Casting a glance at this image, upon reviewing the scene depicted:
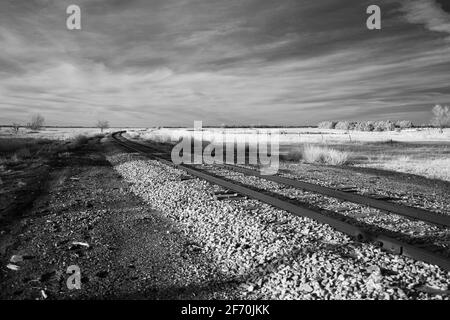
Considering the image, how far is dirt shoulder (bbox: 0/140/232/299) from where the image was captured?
4398mm

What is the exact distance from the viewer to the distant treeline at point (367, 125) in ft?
387

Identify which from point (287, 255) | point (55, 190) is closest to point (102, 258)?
point (287, 255)

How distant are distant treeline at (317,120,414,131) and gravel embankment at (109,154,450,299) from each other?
395 feet

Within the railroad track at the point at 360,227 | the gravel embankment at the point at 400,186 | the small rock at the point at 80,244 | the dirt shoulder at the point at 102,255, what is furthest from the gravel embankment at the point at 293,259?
the gravel embankment at the point at 400,186

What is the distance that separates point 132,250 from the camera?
580 cm

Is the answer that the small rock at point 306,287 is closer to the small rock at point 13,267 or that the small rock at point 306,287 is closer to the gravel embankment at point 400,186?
the small rock at point 13,267

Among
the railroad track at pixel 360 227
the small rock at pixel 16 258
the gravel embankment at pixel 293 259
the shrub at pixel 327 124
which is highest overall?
the shrub at pixel 327 124

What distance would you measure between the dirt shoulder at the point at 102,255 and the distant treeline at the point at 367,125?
121 meters

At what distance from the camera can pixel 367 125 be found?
4747 inches

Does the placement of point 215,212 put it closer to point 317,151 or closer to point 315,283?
point 315,283

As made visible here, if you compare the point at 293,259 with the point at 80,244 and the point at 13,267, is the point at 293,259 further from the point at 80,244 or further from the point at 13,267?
the point at 13,267

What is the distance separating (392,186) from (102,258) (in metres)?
10.0

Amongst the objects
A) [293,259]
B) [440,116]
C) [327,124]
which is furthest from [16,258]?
[327,124]
